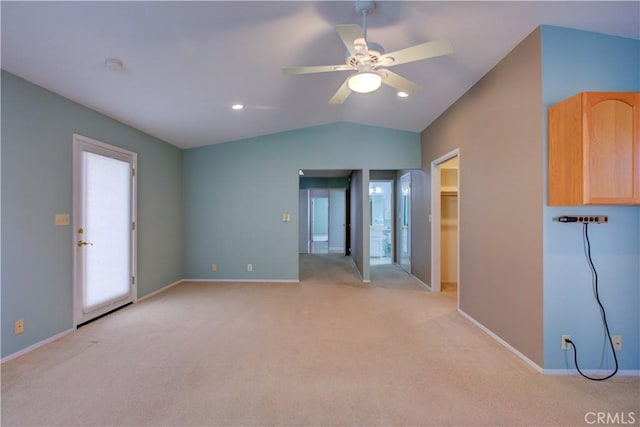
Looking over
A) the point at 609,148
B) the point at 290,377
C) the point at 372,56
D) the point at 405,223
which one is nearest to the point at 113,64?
the point at 372,56

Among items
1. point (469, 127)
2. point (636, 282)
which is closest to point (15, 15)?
point (469, 127)

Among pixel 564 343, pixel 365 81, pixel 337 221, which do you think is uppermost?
pixel 365 81

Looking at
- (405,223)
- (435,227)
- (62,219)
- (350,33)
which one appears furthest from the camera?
(405,223)

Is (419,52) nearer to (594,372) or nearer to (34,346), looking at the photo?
(594,372)

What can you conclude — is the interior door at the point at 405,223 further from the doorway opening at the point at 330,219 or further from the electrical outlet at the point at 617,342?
the electrical outlet at the point at 617,342

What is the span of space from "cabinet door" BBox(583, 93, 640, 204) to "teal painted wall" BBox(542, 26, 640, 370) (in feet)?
0.87

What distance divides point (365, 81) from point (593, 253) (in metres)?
2.17

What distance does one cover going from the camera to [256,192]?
5.34 meters

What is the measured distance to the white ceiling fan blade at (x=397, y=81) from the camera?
2.15 m

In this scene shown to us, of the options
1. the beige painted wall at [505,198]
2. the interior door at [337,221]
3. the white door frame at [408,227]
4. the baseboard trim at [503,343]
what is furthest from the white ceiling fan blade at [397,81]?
the interior door at [337,221]

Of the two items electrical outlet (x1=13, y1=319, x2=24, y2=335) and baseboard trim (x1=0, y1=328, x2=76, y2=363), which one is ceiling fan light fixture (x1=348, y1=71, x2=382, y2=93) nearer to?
electrical outlet (x1=13, y1=319, x2=24, y2=335)

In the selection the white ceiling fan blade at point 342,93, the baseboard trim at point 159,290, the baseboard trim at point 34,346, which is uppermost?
the white ceiling fan blade at point 342,93

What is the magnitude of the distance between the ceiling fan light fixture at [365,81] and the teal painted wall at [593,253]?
1.34 m

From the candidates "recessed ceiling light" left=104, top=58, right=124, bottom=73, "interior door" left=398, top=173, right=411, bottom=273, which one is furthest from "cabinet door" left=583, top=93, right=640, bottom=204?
"interior door" left=398, top=173, right=411, bottom=273
